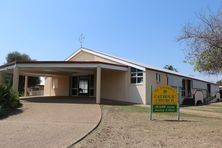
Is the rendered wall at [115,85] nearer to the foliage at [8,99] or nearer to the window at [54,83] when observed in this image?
the window at [54,83]

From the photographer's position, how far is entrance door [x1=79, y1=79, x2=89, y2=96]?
91.6ft

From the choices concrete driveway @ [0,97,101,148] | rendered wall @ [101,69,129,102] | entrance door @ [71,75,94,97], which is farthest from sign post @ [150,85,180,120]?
entrance door @ [71,75,94,97]

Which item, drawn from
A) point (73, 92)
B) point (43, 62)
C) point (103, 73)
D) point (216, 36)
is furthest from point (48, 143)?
point (73, 92)

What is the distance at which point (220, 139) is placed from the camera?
828cm

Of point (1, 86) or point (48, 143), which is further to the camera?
point (1, 86)

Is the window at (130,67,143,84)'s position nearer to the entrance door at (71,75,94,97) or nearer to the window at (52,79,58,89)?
the entrance door at (71,75,94,97)

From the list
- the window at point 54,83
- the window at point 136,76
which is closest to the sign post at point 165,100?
the window at point 136,76

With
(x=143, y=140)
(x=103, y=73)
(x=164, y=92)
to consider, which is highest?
(x=103, y=73)

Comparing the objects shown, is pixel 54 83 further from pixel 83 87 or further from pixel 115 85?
pixel 115 85

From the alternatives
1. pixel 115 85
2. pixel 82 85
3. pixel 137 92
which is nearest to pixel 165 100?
pixel 137 92

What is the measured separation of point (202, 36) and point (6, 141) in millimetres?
10114

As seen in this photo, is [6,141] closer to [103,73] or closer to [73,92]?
[103,73]

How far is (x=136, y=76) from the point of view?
22500 millimetres

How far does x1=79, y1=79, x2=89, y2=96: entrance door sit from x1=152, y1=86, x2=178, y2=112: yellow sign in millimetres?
15266
